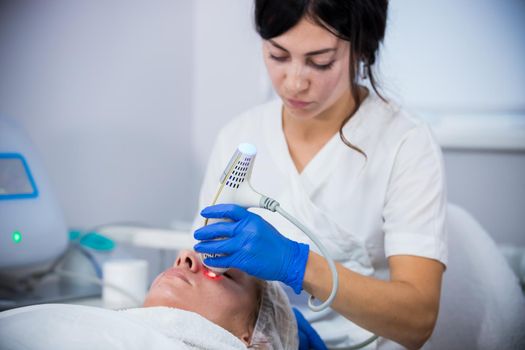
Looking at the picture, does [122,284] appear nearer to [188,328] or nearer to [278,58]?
[188,328]

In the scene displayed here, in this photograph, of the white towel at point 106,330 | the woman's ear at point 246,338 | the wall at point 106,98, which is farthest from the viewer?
the wall at point 106,98

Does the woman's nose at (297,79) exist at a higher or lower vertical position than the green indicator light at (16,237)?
higher

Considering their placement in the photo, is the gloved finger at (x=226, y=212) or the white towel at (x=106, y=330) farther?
the gloved finger at (x=226, y=212)

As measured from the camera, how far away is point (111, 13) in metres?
1.84

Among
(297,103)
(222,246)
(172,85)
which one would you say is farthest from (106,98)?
(222,246)

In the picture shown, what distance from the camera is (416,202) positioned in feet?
4.33

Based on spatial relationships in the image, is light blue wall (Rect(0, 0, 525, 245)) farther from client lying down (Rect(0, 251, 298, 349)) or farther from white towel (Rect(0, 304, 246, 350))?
white towel (Rect(0, 304, 246, 350))

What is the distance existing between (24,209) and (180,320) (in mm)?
561

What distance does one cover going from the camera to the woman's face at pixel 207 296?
1.10 metres

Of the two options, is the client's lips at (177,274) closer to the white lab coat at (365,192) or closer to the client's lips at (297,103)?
the white lab coat at (365,192)

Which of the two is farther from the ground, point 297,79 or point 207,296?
point 297,79

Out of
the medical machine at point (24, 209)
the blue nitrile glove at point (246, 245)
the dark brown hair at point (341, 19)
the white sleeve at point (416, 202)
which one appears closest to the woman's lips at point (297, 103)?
the dark brown hair at point (341, 19)

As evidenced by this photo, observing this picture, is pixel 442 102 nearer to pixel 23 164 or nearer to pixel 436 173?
pixel 436 173

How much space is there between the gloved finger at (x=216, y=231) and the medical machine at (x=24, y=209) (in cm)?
51
